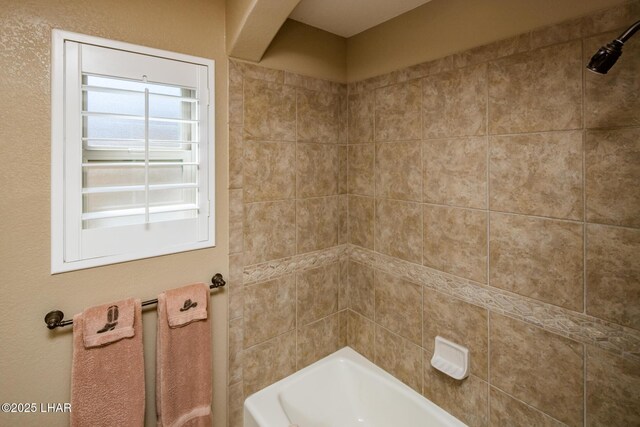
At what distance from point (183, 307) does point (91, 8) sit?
1.20 meters

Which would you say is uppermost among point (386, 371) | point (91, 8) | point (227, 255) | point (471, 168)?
point (91, 8)

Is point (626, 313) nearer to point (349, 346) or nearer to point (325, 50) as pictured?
point (349, 346)

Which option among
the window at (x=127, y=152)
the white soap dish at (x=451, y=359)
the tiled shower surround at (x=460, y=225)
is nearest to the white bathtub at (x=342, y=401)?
the tiled shower surround at (x=460, y=225)

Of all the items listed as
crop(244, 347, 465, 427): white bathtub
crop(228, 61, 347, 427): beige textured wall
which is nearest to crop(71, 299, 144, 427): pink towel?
crop(228, 61, 347, 427): beige textured wall

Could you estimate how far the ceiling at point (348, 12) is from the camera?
1529 millimetres

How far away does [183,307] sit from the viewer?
1.31m

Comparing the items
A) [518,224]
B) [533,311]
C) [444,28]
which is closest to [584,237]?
[518,224]

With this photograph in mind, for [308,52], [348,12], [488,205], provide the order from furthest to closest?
1. [308,52]
2. [348,12]
3. [488,205]

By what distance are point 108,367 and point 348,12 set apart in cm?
Result: 194

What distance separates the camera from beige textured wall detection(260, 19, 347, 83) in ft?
5.34

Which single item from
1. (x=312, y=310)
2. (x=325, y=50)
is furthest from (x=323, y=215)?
(x=325, y=50)

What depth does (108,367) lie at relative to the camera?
1140 millimetres

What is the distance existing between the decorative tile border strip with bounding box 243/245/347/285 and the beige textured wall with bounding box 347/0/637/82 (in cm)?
109

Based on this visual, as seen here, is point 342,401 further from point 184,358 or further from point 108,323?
point 108,323
